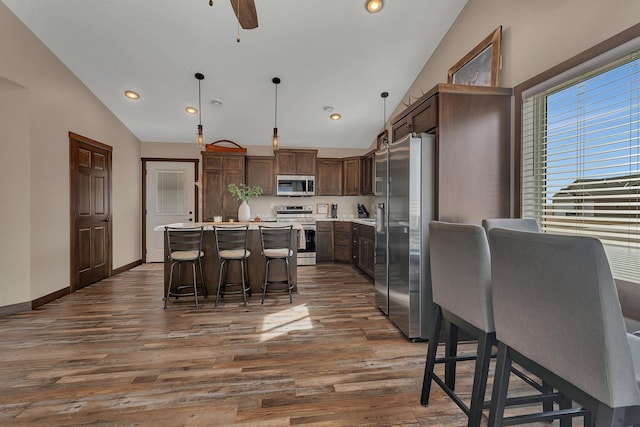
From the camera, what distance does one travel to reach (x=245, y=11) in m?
2.21

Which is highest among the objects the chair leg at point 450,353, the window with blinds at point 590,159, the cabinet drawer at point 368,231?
the window with blinds at point 590,159

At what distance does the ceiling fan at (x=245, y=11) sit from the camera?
2.12 metres

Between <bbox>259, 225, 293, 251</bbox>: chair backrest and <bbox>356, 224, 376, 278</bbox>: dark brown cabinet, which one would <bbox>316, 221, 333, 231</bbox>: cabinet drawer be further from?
<bbox>259, 225, 293, 251</bbox>: chair backrest

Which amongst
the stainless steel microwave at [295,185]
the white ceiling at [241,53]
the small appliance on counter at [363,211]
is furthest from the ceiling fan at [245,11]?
the small appliance on counter at [363,211]

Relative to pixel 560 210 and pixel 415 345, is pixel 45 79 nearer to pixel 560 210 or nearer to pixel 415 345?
pixel 415 345

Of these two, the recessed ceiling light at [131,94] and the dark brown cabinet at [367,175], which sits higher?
the recessed ceiling light at [131,94]

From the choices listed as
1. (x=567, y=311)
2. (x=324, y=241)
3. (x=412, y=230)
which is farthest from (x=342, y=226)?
(x=567, y=311)

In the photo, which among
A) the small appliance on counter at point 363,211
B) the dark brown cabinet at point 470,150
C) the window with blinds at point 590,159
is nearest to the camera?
the window with blinds at point 590,159

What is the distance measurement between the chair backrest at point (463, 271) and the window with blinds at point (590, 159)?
1.02 m

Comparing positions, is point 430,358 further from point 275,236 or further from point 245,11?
point 245,11

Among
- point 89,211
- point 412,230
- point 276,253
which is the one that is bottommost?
point 276,253

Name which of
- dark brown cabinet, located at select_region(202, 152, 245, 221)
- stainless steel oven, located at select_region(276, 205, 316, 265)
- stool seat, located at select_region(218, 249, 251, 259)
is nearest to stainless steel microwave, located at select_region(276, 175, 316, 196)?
stainless steel oven, located at select_region(276, 205, 316, 265)

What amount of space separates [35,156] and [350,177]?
4747 mm

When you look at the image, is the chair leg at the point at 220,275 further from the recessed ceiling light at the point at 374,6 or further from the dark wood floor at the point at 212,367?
the recessed ceiling light at the point at 374,6
